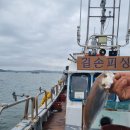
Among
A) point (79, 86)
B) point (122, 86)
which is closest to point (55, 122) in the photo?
point (79, 86)

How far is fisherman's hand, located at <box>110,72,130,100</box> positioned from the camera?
9.30 ft

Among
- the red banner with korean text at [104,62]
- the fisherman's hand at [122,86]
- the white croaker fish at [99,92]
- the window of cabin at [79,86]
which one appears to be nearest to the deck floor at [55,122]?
the window of cabin at [79,86]

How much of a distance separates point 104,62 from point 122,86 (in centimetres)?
340

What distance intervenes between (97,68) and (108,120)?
56.6 inches

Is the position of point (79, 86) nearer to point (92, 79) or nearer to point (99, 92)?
point (92, 79)

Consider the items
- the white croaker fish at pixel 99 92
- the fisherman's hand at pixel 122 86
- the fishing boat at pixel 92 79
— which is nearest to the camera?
the white croaker fish at pixel 99 92

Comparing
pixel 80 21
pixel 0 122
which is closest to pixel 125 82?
pixel 80 21

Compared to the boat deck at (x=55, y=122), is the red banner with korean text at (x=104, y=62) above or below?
above

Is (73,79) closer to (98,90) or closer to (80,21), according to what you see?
(80,21)

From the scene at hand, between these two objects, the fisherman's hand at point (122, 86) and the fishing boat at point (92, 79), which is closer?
the fisherman's hand at point (122, 86)

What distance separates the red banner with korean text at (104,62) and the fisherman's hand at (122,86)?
3098 millimetres

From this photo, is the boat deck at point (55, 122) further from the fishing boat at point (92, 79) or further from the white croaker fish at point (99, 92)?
the white croaker fish at point (99, 92)

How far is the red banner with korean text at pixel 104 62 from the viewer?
20.1 feet

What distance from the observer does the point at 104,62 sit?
6.25 m
